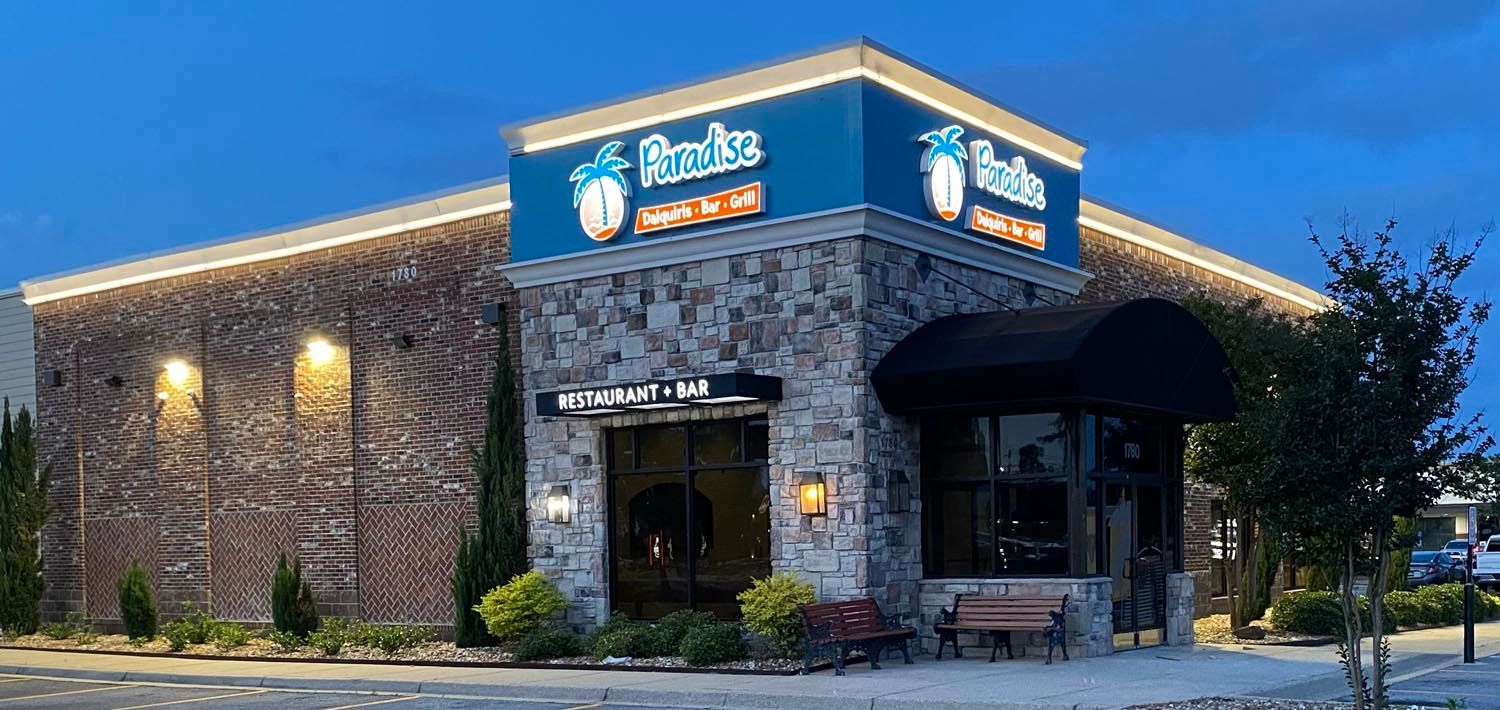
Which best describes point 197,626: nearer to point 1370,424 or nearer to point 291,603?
point 291,603

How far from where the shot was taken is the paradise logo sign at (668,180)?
19500mm

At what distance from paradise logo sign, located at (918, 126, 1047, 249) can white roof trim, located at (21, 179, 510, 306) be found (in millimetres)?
6340

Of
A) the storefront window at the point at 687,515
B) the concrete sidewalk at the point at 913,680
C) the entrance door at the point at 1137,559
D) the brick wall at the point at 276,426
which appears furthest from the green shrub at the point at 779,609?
the brick wall at the point at 276,426

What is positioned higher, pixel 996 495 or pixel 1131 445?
pixel 1131 445

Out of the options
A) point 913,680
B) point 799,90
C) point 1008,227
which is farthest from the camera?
point 1008,227

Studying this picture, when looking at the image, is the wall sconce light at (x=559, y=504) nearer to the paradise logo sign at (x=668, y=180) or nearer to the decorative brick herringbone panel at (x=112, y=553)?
the paradise logo sign at (x=668, y=180)

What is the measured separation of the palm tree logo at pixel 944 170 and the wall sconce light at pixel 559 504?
20.6ft

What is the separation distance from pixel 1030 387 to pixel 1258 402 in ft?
16.3

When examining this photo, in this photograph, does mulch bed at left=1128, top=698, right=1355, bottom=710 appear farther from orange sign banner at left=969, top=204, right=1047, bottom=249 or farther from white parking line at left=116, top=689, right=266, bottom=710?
white parking line at left=116, top=689, right=266, bottom=710

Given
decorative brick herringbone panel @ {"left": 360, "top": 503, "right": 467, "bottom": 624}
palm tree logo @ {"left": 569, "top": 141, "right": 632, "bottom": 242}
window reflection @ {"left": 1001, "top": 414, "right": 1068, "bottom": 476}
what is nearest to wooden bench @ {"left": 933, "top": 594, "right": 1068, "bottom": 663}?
window reflection @ {"left": 1001, "top": 414, "right": 1068, "bottom": 476}

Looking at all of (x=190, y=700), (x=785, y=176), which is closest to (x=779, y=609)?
(x=785, y=176)

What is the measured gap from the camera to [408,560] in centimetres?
2317

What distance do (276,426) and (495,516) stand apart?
5458 millimetres

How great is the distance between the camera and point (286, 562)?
2403 cm
